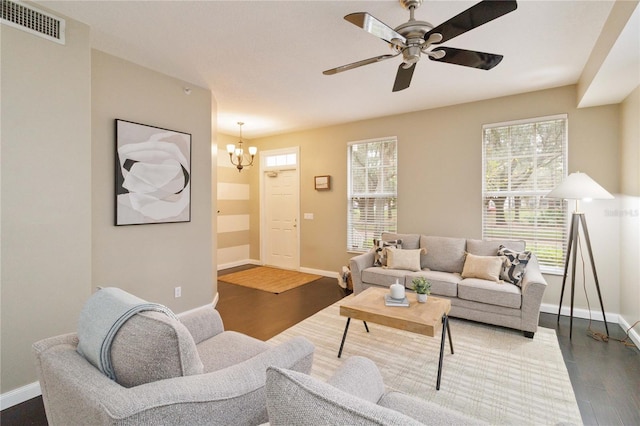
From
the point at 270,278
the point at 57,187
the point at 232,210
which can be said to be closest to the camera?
the point at 57,187

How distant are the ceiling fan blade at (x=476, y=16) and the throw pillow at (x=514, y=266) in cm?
258

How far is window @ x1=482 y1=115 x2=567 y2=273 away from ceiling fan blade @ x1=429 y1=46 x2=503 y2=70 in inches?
86.1

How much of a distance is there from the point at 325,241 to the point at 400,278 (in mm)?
2070

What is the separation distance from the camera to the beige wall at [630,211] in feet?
9.50

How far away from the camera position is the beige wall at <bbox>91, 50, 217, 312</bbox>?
283 centimetres

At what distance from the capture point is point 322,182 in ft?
18.1

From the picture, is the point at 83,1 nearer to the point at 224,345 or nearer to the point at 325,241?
the point at 224,345

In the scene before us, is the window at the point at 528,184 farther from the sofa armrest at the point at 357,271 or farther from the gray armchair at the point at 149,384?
the gray armchair at the point at 149,384

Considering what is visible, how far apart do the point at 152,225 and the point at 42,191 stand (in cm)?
111

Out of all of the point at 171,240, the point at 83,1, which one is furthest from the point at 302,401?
the point at 171,240

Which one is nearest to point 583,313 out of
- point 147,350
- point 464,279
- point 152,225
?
point 464,279

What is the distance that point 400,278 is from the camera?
12.2 ft

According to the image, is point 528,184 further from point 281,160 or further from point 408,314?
point 281,160

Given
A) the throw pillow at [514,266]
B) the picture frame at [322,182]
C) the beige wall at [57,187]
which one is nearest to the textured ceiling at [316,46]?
the beige wall at [57,187]
